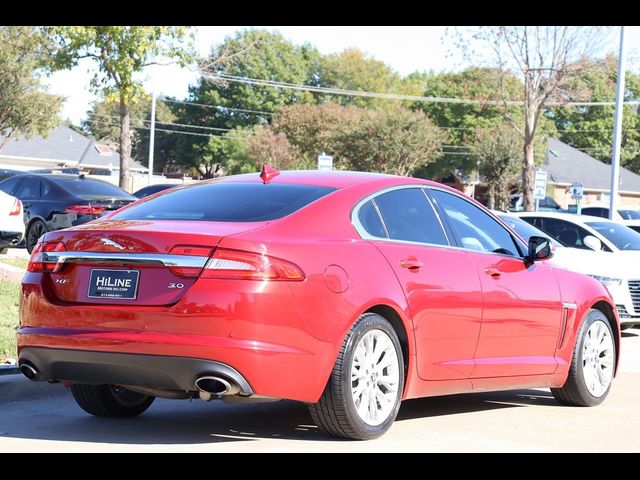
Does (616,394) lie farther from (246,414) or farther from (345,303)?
(345,303)

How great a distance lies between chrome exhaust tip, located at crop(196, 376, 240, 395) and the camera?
6.00m

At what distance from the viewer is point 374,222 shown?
276 inches

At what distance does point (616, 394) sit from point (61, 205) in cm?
1256

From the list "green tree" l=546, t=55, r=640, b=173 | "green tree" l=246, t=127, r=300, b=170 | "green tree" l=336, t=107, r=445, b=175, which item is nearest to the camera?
"green tree" l=336, t=107, r=445, b=175

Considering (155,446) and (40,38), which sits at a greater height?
(40,38)

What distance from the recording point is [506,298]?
25.5 ft

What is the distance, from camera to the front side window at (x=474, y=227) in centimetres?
771

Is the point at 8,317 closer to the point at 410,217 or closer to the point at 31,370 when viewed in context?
the point at 31,370

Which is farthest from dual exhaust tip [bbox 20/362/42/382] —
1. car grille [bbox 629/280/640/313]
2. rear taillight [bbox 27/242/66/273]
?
car grille [bbox 629/280/640/313]

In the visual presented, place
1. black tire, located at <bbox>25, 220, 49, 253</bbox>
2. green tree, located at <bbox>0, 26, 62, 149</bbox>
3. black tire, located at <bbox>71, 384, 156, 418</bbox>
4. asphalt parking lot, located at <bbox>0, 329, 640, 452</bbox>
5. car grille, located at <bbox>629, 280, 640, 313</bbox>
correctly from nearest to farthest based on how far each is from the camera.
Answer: asphalt parking lot, located at <bbox>0, 329, 640, 452</bbox>, black tire, located at <bbox>71, 384, 156, 418</bbox>, car grille, located at <bbox>629, 280, 640, 313</bbox>, black tire, located at <bbox>25, 220, 49, 253</bbox>, green tree, located at <bbox>0, 26, 62, 149</bbox>

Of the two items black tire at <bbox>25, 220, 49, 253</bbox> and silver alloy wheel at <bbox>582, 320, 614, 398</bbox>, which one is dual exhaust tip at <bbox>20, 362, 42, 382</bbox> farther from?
black tire at <bbox>25, 220, 49, 253</bbox>

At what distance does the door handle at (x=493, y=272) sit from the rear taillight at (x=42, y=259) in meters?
2.88

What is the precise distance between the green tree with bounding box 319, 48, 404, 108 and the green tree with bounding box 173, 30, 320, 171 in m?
2.96
